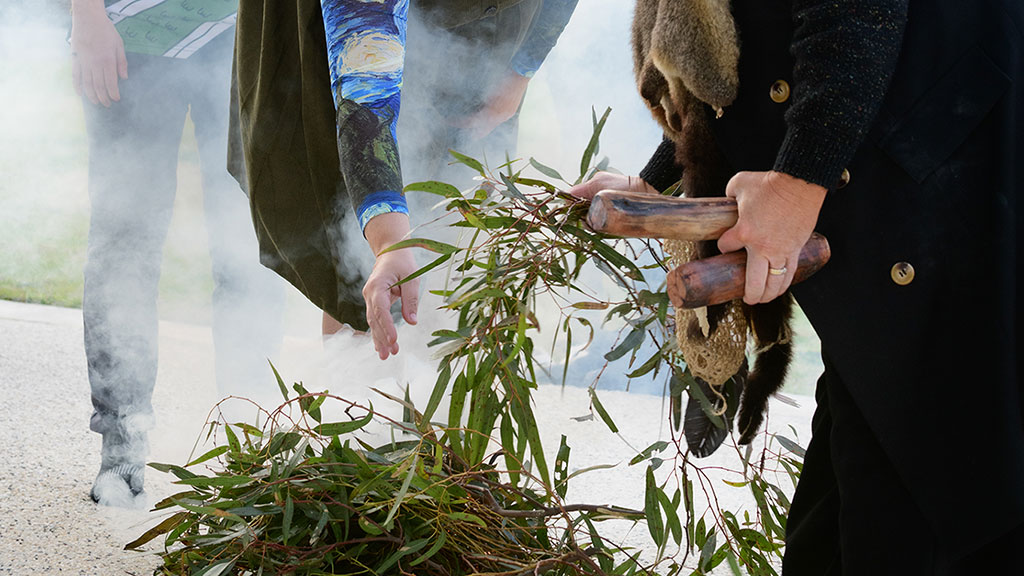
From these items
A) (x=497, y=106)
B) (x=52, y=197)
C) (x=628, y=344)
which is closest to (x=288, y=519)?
(x=628, y=344)

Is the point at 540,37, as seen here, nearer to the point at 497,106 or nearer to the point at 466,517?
the point at 497,106

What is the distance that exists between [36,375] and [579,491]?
59.6 inches

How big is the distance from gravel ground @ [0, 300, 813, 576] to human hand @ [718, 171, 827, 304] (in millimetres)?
433

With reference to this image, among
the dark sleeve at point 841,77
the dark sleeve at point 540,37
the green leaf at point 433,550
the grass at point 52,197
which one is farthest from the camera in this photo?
the grass at point 52,197

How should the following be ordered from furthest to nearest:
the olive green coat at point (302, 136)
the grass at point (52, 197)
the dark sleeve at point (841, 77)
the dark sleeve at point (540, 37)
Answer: the grass at point (52, 197)
the dark sleeve at point (540, 37)
the olive green coat at point (302, 136)
the dark sleeve at point (841, 77)

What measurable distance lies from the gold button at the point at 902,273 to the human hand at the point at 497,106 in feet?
3.10

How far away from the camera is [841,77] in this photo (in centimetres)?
65

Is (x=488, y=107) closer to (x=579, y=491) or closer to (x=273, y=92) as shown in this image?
(x=273, y=92)

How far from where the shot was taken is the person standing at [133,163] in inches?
60.6

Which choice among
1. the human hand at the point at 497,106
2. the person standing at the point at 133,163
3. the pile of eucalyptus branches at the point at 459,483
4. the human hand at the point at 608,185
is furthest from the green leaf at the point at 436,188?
the person standing at the point at 133,163

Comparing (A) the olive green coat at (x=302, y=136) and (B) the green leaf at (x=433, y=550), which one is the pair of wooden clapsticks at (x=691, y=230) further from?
(A) the olive green coat at (x=302, y=136)

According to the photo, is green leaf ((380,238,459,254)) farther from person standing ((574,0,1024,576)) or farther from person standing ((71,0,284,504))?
person standing ((71,0,284,504))

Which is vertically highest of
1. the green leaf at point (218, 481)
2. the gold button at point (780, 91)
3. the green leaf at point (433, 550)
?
the gold button at point (780, 91)

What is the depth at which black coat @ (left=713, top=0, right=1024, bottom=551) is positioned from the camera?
2.15 feet
